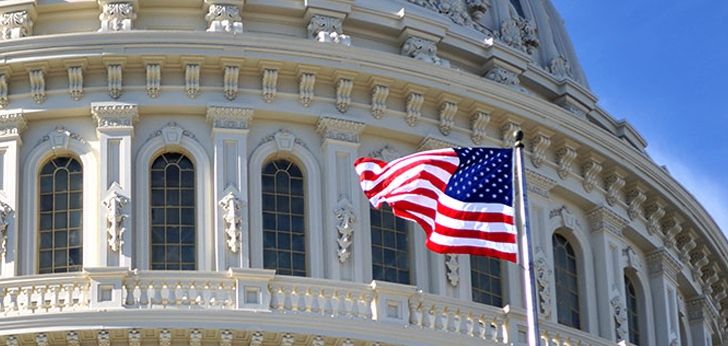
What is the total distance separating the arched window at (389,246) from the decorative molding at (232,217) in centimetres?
271

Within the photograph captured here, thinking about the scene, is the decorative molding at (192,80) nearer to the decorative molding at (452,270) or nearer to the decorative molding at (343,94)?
the decorative molding at (343,94)

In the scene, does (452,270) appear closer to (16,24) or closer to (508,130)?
(508,130)

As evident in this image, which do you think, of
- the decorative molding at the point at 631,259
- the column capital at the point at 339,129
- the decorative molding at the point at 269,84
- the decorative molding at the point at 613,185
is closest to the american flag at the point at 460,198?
the column capital at the point at 339,129

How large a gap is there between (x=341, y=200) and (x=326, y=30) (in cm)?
448

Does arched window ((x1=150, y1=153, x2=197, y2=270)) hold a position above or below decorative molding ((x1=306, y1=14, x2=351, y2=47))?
below

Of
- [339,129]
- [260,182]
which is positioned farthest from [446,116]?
[260,182]

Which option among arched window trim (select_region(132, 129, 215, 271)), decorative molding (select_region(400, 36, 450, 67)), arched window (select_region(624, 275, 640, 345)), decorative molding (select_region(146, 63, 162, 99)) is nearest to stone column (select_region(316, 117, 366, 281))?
arched window trim (select_region(132, 129, 215, 271))

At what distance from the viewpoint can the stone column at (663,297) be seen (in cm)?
6316

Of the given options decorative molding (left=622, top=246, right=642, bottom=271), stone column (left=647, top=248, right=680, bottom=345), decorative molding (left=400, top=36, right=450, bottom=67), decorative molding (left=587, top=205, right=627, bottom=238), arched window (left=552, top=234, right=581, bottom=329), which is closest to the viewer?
arched window (left=552, top=234, right=581, bottom=329)

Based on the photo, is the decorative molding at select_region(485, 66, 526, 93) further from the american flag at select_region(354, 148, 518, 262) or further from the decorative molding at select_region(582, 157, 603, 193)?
the american flag at select_region(354, 148, 518, 262)

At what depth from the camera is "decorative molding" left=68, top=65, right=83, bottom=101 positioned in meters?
57.2

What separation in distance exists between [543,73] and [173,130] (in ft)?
35.6

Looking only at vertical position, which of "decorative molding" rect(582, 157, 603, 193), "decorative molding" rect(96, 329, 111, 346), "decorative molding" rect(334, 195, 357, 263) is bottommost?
"decorative molding" rect(96, 329, 111, 346)

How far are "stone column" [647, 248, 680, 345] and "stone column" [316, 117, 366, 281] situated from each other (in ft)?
28.7
